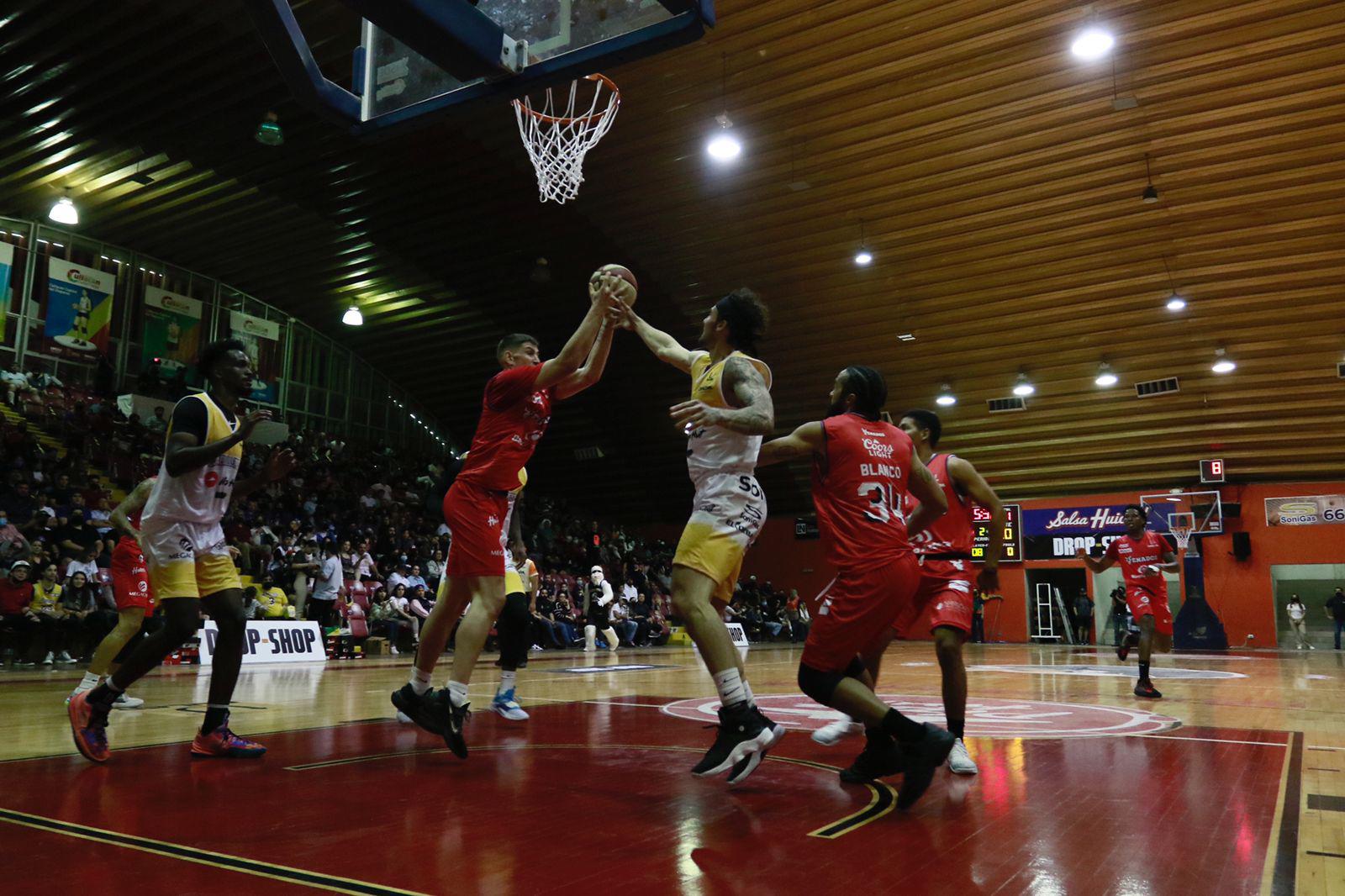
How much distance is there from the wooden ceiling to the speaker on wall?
5.33 ft

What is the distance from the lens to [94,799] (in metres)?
3.30

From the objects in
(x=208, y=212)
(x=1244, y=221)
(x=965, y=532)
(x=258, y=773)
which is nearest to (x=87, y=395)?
(x=208, y=212)

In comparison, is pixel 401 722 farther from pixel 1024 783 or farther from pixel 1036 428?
pixel 1036 428

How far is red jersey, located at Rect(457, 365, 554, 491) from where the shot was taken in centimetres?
457

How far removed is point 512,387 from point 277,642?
378 inches

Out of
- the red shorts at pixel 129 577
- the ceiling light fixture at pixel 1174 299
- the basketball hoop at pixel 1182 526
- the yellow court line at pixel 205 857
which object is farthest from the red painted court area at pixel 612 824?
the basketball hoop at pixel 1182 526

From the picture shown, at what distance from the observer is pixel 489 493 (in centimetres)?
457

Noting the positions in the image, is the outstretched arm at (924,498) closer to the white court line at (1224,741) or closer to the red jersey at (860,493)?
the red jersey at (860,493)

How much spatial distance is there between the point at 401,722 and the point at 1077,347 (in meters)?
17.2

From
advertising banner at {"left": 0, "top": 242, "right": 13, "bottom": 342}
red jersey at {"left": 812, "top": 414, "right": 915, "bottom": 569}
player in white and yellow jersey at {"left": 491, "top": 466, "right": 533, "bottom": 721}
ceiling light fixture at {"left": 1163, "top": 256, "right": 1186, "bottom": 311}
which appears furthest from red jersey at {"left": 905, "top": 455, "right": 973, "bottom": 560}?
advertising banner at {"left": 0, "top": 242, "right": 13, "bottom": 342}

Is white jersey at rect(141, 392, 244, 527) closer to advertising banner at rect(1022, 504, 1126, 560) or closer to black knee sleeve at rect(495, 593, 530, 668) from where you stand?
black knee sleeve at rect(495, 593, 530, 668)

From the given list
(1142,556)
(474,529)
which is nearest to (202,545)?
(474,529)

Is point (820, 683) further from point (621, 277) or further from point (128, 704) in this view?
point (128, 704)

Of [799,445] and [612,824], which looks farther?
[799,445]
